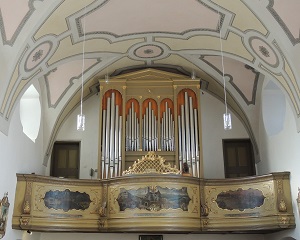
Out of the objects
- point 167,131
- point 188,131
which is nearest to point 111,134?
point 167,131

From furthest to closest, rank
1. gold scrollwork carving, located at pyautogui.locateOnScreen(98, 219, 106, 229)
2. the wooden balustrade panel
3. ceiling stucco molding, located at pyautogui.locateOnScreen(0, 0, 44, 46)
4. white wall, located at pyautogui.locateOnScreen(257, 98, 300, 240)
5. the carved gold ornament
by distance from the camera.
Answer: the carved gold ornament → gold scrollwork carving, located at pyautogui.locateOnScreen(98, 219, 106, 229) → the wooden balustrade panel → white wall, located at pyautogui.locateOnScreen(257, 98, 300, 240) → ceiling stucco molding, located at pyautogui.locateOnScreen(0, 0, 44, 46)

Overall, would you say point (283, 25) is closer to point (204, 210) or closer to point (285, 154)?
point (285, 154)

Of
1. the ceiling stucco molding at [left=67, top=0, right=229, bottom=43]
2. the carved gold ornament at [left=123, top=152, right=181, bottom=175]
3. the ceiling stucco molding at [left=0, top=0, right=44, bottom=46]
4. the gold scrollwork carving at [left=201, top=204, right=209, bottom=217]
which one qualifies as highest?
the ceiling stucco molding at [left=67, top=0, right=229, bottom=43]

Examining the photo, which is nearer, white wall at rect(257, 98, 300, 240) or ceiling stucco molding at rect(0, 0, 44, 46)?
ceiling stucco molding at rect(0, 0, 44, 46)

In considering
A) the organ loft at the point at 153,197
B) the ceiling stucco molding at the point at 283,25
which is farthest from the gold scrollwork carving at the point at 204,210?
the ceiling stucco molding at the point at 283,25

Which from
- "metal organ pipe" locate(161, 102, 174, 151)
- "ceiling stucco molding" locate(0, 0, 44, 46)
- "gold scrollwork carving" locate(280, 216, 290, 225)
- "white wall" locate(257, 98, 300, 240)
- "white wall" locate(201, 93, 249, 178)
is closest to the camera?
"ceiling stucco molding" locate(0, 0, 44, 46)

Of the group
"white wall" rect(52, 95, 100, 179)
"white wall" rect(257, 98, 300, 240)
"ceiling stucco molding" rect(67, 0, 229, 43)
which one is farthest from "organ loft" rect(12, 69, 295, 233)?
"ceiling stucco molding" rect(67, 0, 229, 43)

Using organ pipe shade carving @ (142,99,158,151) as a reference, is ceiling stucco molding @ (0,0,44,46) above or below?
above

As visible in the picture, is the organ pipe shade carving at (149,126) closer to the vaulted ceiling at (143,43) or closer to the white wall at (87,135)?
the vaulted ceiling at (143,43)

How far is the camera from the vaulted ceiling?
883cm

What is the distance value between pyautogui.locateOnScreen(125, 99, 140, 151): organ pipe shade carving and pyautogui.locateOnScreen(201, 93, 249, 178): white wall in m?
2.42

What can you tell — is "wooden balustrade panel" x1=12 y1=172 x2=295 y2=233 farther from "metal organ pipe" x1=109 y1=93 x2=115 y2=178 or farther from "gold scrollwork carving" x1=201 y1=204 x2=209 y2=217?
"metal organ pipe" x1=109 y1=93 x2=115 y2=178

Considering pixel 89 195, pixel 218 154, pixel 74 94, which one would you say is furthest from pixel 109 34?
pixel 218 154

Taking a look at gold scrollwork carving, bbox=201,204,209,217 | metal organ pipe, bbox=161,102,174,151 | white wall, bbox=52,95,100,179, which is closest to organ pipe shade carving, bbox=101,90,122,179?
white wall, bbox=52,95,100,179
